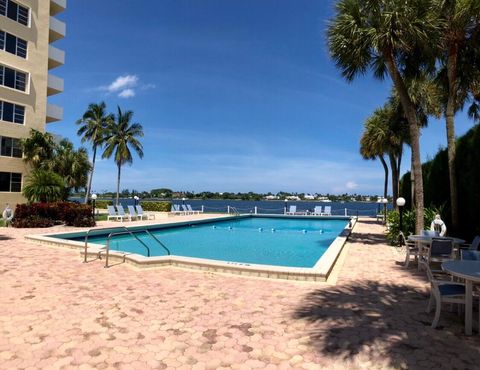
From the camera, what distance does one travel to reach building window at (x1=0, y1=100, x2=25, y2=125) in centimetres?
2469

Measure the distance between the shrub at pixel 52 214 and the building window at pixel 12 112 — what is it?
33.4 feet

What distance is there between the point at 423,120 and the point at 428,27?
10.4 metres

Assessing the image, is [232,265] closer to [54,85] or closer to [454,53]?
[454,53]

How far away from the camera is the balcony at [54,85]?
28750 millimetres

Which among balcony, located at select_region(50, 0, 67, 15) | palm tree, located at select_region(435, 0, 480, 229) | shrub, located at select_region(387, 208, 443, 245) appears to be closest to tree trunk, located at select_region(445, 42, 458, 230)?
palm tree, located at select_region(435, 0, 480, 229)

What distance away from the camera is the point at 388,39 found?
11.5 m

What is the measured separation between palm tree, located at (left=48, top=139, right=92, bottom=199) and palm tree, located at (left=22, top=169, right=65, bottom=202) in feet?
28.2

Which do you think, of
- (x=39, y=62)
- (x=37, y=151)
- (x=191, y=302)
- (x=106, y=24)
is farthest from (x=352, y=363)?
(x=39, y=62)

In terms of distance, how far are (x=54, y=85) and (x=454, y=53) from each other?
2920 centimetres

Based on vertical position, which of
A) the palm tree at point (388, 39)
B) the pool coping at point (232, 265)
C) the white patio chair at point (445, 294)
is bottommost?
the pool coping at point (232, 265)

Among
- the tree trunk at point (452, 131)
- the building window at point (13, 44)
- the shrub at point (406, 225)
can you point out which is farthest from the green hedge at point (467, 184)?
the building window at point (13, 44)

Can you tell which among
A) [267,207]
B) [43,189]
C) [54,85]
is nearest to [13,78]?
[54,85]

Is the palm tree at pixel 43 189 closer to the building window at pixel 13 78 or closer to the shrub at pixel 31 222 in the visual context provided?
the shrub at pixel 31 222

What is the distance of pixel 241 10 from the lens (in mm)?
17875
